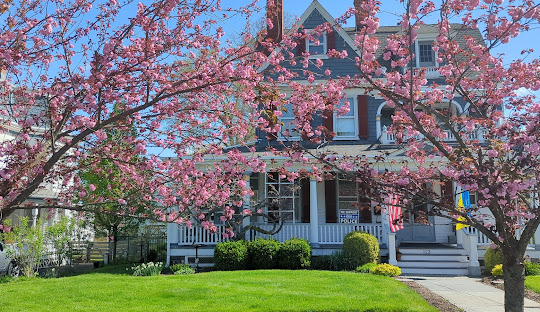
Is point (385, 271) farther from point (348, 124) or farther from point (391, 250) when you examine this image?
point (348, 124)

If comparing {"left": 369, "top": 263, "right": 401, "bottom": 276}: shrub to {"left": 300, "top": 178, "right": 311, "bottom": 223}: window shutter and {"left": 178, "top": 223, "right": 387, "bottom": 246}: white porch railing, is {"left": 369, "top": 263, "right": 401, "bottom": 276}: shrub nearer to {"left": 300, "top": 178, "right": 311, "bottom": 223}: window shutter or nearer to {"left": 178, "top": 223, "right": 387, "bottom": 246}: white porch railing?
{"left": 178, "top": 223, "right": 387, "bottom": 246}: white porch railing

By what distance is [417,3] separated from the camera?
532 centimetres

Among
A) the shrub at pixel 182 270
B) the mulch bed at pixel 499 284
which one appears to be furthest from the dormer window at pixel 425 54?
the shrub at pixel 182 270

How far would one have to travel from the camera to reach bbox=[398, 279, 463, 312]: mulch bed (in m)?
8.16

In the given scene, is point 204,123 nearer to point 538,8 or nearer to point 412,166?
point 538,8

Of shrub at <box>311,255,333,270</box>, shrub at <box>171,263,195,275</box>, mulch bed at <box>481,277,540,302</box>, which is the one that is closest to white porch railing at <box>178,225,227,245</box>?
shrub at <box>171,263,195,275</box>

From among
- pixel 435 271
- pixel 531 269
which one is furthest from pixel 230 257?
pixel 531 269

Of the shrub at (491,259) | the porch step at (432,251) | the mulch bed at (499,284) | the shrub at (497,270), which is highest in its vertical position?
the porch step at (432,251)

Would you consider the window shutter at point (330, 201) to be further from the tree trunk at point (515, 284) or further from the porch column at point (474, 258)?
the tree trunk at point (515, 284)

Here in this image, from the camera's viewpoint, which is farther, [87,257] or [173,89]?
[87,257]

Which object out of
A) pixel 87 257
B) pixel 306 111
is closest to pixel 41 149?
pixel 306 111

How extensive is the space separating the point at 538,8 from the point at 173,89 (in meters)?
4.35

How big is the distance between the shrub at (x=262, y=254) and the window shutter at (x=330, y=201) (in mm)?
2957

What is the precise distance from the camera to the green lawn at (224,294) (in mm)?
8094
